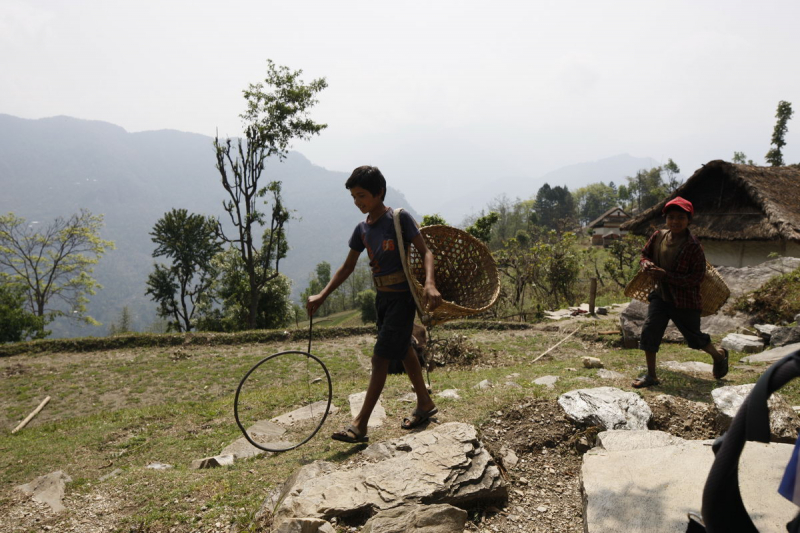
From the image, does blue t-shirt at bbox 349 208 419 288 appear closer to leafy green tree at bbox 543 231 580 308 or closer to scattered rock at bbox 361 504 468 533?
scattered rock at bbox 361 504 468 533

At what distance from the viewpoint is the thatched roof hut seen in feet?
45.0

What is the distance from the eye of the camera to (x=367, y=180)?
3.94 meters

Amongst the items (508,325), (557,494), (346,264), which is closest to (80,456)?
(346,264)

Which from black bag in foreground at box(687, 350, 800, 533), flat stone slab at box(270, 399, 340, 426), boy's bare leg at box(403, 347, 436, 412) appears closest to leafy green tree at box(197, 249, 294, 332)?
flat stone slab at box(270, 399, 340, 426)

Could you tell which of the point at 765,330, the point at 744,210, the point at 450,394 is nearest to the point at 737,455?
the point at 450,394

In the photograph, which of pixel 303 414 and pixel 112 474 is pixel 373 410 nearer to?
pixel 303 414

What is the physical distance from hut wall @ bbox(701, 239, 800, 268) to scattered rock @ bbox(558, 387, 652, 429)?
13.4 meters

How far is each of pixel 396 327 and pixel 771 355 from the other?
6.07 m

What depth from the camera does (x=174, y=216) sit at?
35031 mm

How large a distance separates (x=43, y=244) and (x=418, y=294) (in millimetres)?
43317

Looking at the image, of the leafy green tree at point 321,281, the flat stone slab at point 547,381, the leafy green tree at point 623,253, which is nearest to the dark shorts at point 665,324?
the flat stone slab at point 547,381

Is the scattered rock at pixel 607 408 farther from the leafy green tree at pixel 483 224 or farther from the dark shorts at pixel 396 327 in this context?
the leafy green tree at pixel 483 224

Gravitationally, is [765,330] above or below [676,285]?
below

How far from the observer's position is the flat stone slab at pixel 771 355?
640 cm
